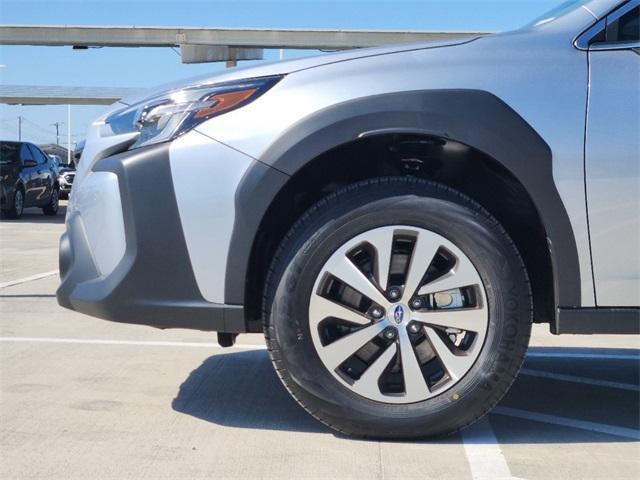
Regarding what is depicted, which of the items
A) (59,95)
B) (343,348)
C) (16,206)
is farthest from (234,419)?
(59,95)

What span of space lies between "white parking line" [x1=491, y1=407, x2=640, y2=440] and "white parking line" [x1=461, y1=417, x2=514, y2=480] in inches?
8.4

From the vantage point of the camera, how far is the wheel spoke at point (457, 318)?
3391mm

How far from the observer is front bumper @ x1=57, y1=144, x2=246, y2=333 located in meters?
3.43

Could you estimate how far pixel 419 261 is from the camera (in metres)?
3.39

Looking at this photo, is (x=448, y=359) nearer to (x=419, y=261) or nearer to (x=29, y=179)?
(x=419, y=261)

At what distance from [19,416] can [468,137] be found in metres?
2.04

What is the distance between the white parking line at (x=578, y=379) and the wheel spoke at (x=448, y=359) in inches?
59.4

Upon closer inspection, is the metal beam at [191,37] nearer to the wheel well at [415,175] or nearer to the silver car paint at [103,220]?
the wheel well at [415,175]

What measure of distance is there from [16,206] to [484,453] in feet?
54.9

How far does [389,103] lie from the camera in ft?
11.1

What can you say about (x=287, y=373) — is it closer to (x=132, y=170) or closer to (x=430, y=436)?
(x=430, y=436)

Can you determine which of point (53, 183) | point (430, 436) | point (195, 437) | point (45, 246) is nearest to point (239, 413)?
point (195, 437)

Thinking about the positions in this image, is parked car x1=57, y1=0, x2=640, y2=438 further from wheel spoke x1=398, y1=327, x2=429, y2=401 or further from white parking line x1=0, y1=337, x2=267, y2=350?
white parking line x1=0, y1=337, x2=267, y2=350

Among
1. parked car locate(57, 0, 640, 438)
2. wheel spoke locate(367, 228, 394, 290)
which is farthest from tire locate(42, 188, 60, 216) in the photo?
wheel spoke locate(367, 228, 394, 290)
